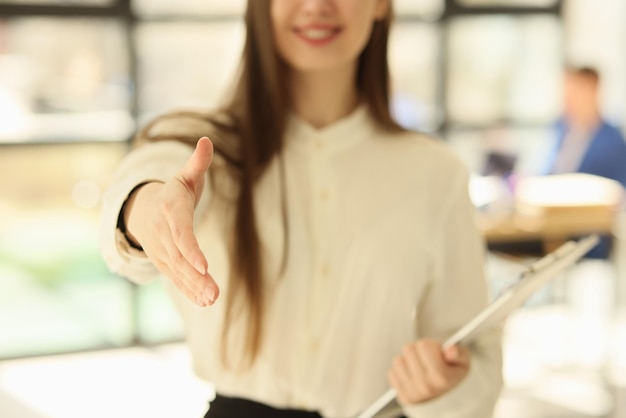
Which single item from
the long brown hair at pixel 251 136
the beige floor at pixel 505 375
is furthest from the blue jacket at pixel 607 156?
the long brown hair at pixel 251 136

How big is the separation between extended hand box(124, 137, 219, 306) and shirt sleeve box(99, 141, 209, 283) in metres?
Answer: 0.07

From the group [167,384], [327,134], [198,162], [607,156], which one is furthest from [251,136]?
[607,156]

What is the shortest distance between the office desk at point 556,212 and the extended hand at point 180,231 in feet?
9.05

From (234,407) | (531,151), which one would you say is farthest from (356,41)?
(531,151)

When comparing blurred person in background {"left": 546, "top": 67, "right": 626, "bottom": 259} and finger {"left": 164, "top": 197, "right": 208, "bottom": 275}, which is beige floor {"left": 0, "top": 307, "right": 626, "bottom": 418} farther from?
finger {"left": 164, "top": 197, "right": 208, "bottom": 275}

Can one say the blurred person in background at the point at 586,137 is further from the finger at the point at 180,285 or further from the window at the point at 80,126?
the finger at the point at 180,285

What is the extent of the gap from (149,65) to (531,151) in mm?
2509

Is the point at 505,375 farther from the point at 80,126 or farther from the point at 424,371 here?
the point at 424,371

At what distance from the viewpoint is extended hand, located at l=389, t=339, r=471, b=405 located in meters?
1.05

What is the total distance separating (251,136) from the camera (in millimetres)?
1153

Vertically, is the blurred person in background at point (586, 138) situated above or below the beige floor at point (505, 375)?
above

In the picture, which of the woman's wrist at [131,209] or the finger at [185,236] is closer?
the finger at [185,236]

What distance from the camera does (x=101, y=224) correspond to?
98 centimetres

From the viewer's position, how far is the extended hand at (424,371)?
1054 mm
